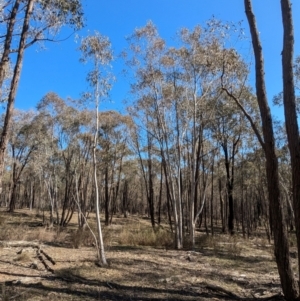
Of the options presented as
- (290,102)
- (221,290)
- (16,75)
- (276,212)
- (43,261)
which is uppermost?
(16,75)

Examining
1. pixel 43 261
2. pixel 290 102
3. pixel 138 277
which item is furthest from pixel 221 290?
pixel 43 261

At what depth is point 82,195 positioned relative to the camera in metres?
23.8

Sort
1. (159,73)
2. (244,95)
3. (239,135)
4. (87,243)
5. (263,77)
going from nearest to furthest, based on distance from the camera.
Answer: (263,77)
(87,243)
(159,73)
(244,95)
(239,135)

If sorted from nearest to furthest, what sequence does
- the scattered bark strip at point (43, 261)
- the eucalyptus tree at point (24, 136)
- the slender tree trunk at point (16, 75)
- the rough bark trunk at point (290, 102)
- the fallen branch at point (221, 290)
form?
the rough bark trunk at point (290, 102) → the fallen branch at point (221, 290) → the slender tree trunk at point (16, 75) → the scattered bark strip at point (43, 261) → the eucalyptus tree at point (24, 136)

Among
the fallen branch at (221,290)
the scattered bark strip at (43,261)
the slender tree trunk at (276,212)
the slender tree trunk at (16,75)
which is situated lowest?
the fallen branch at (221,290)

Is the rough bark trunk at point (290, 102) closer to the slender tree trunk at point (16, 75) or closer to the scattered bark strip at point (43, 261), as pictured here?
the slender tree trunk at point (16, 75)

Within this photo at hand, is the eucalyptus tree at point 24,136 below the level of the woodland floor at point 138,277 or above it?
above

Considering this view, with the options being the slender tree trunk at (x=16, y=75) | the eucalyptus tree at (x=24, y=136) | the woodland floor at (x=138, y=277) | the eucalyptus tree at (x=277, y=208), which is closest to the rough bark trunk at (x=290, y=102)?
the eucalyptus tree at (x=277, y=208)

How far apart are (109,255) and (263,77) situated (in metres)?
6.89

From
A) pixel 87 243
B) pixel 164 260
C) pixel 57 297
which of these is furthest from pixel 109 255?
pixel 57 297

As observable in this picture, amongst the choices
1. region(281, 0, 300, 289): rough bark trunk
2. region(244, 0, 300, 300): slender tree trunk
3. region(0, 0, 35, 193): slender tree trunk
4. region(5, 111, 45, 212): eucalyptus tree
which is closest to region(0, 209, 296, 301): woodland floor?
region(244, 0, 300, 300): slender tree trunk

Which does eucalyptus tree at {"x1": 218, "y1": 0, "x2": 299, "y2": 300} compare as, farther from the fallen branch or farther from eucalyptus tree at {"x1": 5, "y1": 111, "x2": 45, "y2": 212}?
eucalyptus tree at {"x1": 5, "y1": 111, "x2": 45, "y2": 212}

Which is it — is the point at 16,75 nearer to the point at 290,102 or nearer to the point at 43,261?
the point at 43,261

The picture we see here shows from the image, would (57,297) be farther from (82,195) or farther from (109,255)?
(82,195)
